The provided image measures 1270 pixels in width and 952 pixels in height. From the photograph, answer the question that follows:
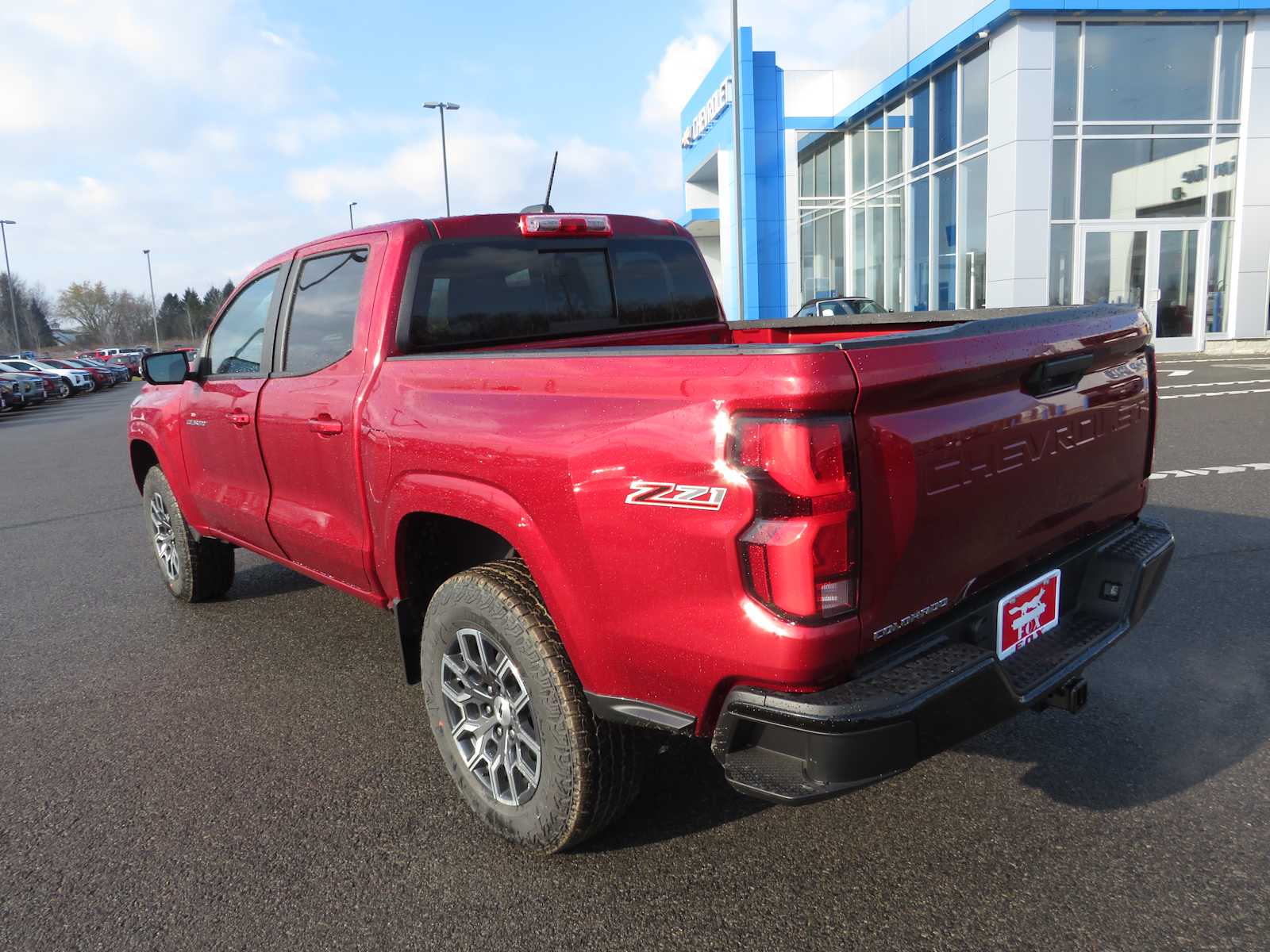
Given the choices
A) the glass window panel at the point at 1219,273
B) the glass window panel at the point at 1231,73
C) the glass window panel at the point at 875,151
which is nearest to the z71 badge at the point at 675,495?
the glass window panel at the point at 1219,273

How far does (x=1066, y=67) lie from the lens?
18766mm

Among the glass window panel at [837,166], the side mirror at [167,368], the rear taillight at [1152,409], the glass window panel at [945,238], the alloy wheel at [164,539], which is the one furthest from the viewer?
the glass window panel at [837,166]

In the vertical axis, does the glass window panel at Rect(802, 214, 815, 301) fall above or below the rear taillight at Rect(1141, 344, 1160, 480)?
above

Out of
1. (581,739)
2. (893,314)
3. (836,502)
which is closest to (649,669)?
(581,739)

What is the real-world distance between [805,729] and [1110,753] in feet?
5.63

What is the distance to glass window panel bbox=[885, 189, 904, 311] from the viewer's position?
2383cm

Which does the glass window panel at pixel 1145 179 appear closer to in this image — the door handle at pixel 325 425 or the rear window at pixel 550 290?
the rear window at pixel 550 290

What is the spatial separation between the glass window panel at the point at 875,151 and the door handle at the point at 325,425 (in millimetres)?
23636

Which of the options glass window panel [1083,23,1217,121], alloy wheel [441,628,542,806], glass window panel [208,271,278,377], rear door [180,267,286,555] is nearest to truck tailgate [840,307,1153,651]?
alloy wheel [441,628,542,806]

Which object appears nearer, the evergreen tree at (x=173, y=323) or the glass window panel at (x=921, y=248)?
the glass window panel at (x=921, y=248)

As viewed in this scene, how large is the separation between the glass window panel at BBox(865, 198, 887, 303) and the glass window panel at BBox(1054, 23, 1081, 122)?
20.5 ft

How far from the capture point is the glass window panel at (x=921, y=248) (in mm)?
22297

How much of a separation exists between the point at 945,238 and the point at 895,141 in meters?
3.75

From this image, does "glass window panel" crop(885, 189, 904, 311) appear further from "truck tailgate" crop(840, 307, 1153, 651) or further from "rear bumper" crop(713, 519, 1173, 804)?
"rear bumper" crop(713, 519, 1173, 804)
